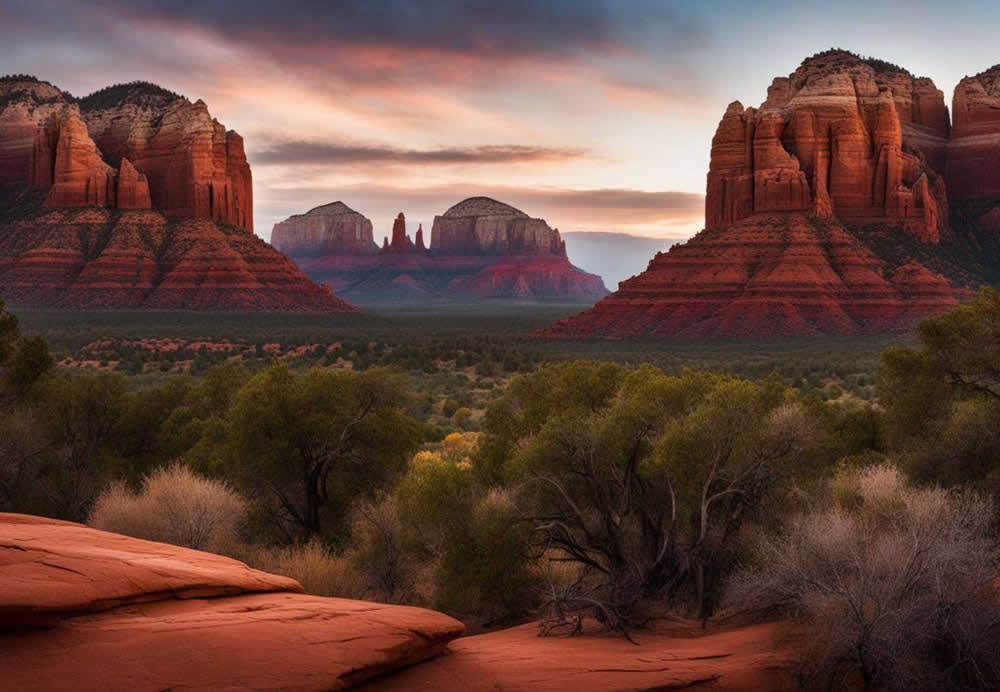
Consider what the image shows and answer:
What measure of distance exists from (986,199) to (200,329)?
96.8 metres

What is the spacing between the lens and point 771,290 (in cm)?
8906

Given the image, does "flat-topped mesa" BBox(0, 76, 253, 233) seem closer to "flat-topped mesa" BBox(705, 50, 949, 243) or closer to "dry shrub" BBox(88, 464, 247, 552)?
"flat-topped mesa" BBox(705, 50, 949, 243)

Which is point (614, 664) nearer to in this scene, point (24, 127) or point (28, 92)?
point (24, 127)

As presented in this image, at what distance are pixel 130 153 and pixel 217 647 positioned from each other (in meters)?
142

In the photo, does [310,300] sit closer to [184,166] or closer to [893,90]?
[184,166]

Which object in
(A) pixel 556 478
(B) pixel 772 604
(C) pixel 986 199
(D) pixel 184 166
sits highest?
(D) pixel 184 166

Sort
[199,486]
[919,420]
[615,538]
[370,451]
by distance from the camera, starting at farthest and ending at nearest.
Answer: [370,451] < [919,420] < [199,486] < [615,538]

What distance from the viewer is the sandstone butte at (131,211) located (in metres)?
115

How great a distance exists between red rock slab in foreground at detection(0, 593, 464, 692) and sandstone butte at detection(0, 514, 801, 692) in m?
0.01

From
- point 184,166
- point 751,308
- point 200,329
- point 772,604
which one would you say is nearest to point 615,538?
point 772,604

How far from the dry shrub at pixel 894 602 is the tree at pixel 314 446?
10.5 meters

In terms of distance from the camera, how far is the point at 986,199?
368ft

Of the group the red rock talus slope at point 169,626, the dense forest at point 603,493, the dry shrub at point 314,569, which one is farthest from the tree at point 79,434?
the red rock talus slope at point 169,626

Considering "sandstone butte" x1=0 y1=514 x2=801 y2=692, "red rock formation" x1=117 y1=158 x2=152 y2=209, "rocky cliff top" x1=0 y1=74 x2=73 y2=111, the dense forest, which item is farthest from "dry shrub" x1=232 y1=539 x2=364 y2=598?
"rocky cliff top" x1=0 y1=74 x2=73 y2=111
